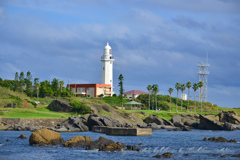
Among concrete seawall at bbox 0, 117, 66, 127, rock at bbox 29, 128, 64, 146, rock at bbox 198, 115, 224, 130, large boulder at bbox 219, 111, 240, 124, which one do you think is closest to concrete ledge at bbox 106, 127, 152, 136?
concrete seawall at bbox 0, 117, 66, 127

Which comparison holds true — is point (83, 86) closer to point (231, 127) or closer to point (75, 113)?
point (75, 113)

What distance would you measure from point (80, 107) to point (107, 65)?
45.4 metres

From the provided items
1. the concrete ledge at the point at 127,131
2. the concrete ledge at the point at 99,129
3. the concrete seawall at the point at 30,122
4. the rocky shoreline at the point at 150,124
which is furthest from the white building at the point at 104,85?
the concrete ledge at the point at 127,131

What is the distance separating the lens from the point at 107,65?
126 metres

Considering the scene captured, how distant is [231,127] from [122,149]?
47374 mm

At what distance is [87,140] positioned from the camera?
41531 mm

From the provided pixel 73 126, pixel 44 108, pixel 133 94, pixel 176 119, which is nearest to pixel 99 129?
pixel 73 126

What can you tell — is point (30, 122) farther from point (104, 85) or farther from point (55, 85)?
point (104, 85)

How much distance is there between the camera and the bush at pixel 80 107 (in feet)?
268

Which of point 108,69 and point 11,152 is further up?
point 108,69

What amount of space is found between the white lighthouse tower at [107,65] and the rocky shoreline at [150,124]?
123 ft

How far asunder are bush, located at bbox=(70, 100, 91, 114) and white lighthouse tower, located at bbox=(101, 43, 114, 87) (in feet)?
147

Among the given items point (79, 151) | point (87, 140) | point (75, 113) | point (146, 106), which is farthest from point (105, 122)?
point (146, 106)

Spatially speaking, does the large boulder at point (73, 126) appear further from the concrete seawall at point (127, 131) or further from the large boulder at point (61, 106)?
the large boulder at point (61, 106)
